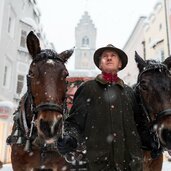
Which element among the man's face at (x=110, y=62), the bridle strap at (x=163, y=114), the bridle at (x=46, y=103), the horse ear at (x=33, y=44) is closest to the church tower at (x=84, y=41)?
the horse ear at (x=33, y=44)

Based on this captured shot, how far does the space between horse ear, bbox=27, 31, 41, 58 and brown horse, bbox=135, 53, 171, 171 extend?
151 centimetres

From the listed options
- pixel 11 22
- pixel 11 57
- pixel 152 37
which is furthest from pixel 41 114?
pixel 152 37

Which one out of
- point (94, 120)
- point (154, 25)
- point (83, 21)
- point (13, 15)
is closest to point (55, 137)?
point (94, 120)

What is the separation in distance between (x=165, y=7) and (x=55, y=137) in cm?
2380

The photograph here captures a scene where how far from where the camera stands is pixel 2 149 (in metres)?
17.8

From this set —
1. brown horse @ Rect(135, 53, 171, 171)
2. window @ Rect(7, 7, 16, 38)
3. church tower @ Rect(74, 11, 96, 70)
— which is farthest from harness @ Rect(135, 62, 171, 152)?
church tower @ Rect(74, 11, 96, 70)

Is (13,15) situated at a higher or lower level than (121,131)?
higher

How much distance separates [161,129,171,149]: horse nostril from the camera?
3453mm

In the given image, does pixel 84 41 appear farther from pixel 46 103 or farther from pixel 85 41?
pixel 46 103

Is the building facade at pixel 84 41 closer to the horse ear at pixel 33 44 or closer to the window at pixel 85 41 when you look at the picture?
the window at pixel 85 41

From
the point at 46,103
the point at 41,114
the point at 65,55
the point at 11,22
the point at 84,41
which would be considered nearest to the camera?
the point at 41,114

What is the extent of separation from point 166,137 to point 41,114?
1.43 metres

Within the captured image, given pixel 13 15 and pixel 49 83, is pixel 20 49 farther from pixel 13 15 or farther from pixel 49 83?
pixel 49 83

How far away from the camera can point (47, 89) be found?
3809 mm
